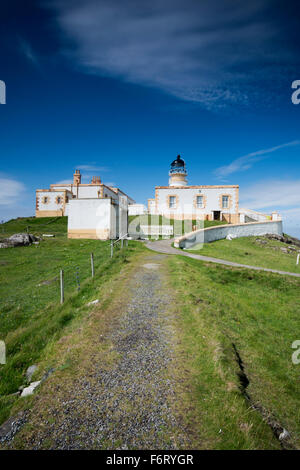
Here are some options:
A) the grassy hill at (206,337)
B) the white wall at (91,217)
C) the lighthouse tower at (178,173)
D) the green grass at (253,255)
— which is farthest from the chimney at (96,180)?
the grassy hill at (206,337)

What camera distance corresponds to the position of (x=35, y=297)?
10.1m

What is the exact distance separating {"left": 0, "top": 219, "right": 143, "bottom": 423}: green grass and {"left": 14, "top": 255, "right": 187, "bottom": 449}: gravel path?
1231 mm

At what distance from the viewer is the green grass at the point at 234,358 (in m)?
3.41

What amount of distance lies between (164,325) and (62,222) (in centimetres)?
3638

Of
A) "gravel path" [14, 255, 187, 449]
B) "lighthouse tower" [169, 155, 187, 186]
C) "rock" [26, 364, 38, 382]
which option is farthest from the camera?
"lighthouse tower" [169, 155, 187, 186]

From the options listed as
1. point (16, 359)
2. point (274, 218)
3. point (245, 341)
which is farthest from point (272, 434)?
point (274, 218)

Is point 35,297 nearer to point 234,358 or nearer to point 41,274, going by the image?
point 41,274

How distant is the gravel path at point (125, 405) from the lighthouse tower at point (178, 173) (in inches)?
1372

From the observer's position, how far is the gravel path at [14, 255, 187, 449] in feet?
10.4

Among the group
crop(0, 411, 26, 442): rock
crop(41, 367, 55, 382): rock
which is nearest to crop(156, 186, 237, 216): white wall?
crop(41, 367, 55, 382): rock

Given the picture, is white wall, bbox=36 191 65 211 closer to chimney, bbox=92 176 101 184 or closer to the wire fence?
chimney, bbox=92 176 101 184

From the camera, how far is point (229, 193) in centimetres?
3616

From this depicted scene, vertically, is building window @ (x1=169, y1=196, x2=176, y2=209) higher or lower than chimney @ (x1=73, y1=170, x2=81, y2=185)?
lower
